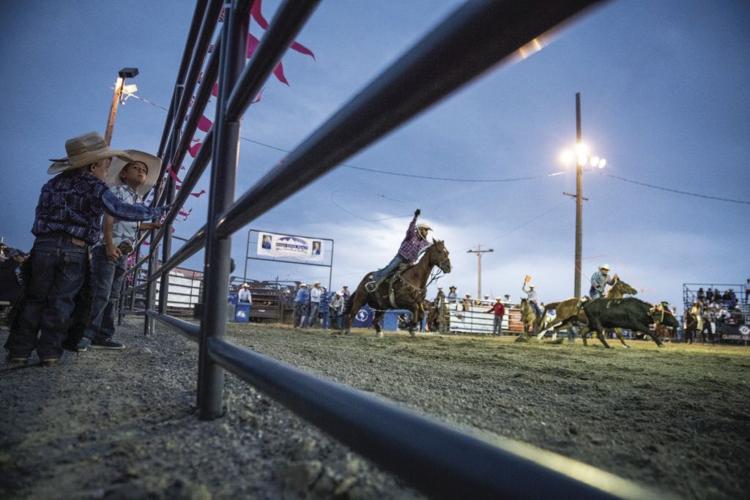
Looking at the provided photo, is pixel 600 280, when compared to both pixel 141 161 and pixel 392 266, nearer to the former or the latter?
pixel 392 266

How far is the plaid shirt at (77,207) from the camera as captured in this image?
8.73ft

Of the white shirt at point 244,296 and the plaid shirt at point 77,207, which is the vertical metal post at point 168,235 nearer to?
the plaid shirt at point 77,207

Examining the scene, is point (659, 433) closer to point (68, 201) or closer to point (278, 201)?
point (278, 201)

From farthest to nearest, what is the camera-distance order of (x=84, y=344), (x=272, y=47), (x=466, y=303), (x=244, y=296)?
(x=466, y=303) → (x=244, y=296) → (x=84, y=344) → (x=272, y=47)

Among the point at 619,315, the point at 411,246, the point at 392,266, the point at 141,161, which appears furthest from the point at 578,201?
the point at 141,161

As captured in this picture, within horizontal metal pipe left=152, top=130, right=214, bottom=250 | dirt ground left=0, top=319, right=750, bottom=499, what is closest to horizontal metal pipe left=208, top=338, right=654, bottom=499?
dirt ground left=0, top=319, right=750, bottom=499

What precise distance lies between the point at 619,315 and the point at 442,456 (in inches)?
414

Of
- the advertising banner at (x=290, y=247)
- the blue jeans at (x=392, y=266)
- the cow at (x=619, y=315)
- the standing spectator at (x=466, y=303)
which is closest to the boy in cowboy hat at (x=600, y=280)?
the cow at (x=619, y=315)

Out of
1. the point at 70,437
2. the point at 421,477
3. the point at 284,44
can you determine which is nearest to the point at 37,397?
the point at 70,437

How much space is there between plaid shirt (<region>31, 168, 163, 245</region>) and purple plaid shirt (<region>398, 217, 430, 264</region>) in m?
7.36

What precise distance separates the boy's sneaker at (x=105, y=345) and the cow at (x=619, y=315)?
879 centimetres

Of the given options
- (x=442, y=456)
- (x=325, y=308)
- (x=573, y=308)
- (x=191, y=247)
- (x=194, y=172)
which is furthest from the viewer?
(x=325, y=308)

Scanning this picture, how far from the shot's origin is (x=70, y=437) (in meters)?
1.06

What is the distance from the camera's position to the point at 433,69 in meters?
0.47
